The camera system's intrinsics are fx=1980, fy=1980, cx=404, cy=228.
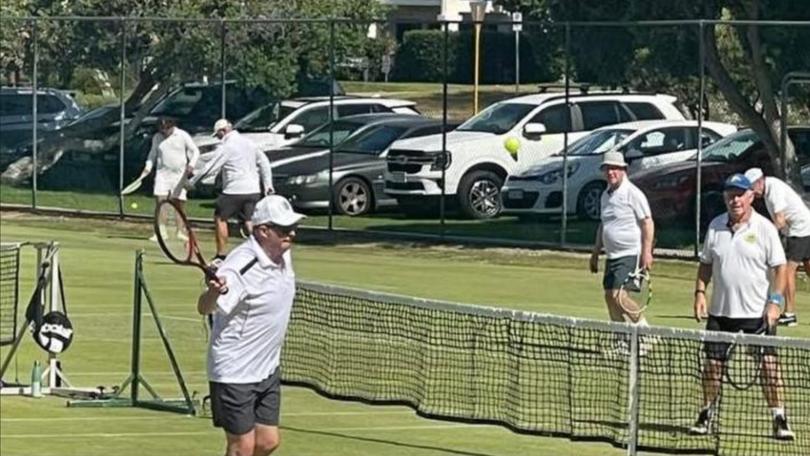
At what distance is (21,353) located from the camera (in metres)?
17.1

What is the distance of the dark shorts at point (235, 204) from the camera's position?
23.5m

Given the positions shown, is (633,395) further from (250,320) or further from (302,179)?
(302,179)

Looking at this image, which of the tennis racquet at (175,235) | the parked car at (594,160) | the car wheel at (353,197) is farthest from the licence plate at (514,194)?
the tennis racquet at (175,235)

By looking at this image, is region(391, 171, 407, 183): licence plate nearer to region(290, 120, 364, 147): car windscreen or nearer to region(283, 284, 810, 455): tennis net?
region(290, 120, 364, 147): car windscreen

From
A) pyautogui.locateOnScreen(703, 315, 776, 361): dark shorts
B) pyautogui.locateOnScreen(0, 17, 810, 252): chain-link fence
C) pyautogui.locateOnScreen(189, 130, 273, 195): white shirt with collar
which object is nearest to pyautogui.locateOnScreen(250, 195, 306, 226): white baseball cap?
pyautogui.locateOnScreen(703, 315, 776, 361): dark shorts

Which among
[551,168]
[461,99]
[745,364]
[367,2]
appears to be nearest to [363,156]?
[461,99]

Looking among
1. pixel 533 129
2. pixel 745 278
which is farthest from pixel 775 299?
pixel 533 129

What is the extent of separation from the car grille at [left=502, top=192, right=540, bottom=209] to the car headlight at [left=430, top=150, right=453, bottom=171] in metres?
1.12

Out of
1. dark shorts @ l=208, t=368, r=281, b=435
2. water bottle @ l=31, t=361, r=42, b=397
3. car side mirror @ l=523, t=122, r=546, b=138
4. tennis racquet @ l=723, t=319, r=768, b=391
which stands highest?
car side mirror @ l=523, t=122, r=546, b=138

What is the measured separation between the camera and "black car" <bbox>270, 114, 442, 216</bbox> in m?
30.8

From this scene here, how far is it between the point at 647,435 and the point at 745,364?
1175 millimetres

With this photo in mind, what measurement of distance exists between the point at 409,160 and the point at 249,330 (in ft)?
66.3

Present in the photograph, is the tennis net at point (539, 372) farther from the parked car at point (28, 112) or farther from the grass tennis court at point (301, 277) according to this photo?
the parked car at point (28, 112)

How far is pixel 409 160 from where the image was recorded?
99.0 feet
